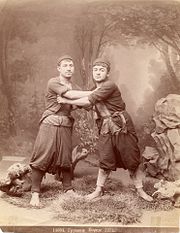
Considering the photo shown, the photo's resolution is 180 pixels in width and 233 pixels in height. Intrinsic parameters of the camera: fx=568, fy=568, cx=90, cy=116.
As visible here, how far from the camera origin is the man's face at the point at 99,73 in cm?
587

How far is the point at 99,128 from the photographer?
19.3ft

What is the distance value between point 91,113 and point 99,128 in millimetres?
176

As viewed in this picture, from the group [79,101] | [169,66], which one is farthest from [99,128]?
[169,66]

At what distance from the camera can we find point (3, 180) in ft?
18.9

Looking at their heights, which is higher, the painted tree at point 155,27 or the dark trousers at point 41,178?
the painted tree at point 155,27

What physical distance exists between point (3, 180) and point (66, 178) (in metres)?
0.64

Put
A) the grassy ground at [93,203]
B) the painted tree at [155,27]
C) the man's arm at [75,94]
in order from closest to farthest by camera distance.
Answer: the grassy ground at [93,203]
the man's arm at [75,94]
the painted tree at [155,27]

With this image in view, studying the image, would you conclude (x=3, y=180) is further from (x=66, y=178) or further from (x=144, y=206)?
(x=144, y=206)

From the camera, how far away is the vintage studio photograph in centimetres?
577

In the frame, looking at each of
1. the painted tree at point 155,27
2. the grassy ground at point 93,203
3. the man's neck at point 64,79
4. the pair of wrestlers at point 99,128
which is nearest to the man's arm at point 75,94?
the pair of wrestlers at point 99,128

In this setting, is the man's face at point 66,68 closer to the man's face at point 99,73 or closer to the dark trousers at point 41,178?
the man's face at point 99,73

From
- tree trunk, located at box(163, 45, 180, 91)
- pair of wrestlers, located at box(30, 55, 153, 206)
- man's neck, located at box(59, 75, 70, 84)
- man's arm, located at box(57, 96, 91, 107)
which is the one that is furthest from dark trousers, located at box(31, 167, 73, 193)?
tree trunk, located at box(163, 45, 180, 91)

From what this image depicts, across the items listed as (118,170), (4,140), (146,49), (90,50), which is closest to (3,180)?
(4,140)

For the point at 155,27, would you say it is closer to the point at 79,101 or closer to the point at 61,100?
the point at 79,101
